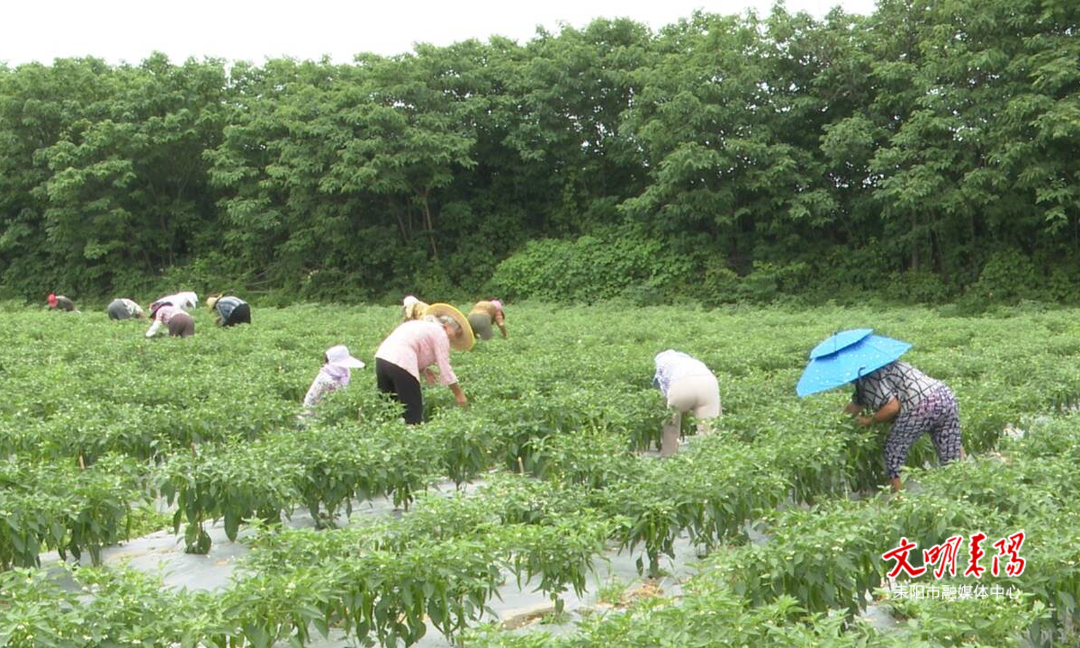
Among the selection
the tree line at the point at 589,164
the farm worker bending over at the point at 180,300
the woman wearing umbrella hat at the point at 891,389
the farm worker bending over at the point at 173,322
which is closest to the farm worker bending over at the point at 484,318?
the farm worker bending over at the point at 173,322

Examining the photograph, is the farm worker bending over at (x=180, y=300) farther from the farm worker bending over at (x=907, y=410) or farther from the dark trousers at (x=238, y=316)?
the farm worker bending over at (x=907, y=410)

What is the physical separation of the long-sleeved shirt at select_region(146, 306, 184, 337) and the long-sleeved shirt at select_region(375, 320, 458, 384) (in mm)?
8880

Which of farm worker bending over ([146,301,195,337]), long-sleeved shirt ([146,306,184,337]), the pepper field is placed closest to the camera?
the pepper field

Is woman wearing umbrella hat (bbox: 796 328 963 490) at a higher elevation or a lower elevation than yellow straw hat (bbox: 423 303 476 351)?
lower

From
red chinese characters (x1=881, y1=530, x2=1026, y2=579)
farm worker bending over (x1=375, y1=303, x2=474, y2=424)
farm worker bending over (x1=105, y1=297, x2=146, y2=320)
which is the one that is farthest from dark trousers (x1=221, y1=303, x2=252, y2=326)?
red chinese characters (x1=881, y1=530, x2=1026, y2=579)

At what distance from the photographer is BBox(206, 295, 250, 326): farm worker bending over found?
1850 cm

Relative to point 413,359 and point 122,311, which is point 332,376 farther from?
point 122,311

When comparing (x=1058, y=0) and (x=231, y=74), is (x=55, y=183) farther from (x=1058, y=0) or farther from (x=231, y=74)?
(x=1058, y=0)

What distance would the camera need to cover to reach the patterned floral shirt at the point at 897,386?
6.84 m

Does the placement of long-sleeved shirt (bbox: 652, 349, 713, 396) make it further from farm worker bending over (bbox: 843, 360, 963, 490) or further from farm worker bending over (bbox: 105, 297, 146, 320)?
farm worker bending over (bbox: 105, 297, 146, 320)

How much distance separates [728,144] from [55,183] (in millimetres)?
24604

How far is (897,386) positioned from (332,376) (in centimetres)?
583

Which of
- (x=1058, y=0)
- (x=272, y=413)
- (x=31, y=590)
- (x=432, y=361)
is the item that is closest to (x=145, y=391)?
(x=272, y=413)

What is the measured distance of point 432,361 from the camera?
30.0 ft
